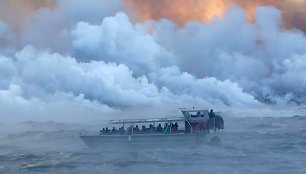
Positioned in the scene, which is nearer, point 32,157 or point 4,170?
point 4,170

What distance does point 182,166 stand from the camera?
3306cm

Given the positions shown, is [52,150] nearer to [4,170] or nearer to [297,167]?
[4,170]

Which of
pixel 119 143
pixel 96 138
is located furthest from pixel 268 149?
pixel 96 138

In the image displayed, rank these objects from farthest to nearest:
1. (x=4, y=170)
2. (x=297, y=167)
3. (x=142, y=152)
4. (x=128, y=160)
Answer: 1. (x=142, y=152)
2. (x=128, y=160)
3. (x=4, y=170)
4. (x=297, y=167)

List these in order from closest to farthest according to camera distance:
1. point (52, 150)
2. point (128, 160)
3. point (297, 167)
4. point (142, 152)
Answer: point (297, 167)
point (128, 160)
point (142, 152)
point (52, 150)

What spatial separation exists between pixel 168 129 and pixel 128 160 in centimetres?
775

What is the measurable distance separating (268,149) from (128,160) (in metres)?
19.7

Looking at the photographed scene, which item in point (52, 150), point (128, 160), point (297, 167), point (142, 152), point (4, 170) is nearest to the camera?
point (297, 167)

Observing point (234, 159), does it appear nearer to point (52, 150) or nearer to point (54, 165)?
point (54, 165)

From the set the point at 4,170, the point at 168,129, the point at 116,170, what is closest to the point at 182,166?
the point at 116,170

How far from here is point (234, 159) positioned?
3603 centimetres

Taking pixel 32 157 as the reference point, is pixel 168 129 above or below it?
above

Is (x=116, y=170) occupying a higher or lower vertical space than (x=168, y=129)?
lower

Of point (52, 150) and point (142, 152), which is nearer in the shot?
point (142, 152)
